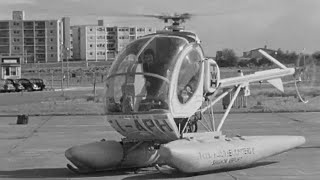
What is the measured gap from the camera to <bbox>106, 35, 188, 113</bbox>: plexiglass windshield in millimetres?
12438

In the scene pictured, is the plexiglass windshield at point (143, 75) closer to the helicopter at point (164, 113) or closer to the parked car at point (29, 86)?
the helicopter at point (164, 113)

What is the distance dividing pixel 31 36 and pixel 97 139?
182 m

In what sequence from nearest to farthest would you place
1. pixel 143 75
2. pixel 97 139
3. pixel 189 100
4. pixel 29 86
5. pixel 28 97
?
pixel 143 75, pixel 189 100, pixel 97 139, pixel 28 97, pixel 29 86

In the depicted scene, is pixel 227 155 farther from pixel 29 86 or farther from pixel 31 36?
pixel 31 36

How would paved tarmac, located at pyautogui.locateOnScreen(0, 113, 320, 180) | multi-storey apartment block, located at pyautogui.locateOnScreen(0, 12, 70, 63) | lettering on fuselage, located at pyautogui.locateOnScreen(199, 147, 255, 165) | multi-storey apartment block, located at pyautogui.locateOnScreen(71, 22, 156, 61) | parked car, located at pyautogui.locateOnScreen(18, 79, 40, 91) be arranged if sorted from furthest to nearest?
multi-storey apartment block, located at pyautogui.locateOnScreen(0, 12, 70, 63)
multi-storey apartment block, located at pyautogui.locateOnScreen(71, 22, 156, 61)
parked car, located at pyautogui.locateOnScreen(18, 79, 40, 91)
paved tarmac, located at pyautogui.locateOnScreen(0, 113, 320, 180)
lettering on fuselage, located at pyautogui.locateOnScreen(199, 147, 255, 165)

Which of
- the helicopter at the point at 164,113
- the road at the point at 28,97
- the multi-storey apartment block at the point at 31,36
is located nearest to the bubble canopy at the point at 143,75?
the helicopter at the point at 164,113

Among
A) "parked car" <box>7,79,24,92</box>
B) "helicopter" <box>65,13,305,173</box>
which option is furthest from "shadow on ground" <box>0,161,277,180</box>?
"parked car" <box>7,79,24,92</box>

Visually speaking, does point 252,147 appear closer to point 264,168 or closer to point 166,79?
point 264,168

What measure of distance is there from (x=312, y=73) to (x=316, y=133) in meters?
3.09

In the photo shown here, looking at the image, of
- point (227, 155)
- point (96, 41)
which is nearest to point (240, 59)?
point (227, 155)

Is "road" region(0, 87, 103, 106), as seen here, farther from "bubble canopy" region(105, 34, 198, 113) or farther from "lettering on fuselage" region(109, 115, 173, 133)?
"lettering on fuselage" region(109, 115, 173, 133)

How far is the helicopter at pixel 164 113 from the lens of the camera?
12.4 meters

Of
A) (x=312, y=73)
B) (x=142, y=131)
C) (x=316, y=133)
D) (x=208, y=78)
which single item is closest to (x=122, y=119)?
(x=142, y=131)

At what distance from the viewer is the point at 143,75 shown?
1251 centimetres
